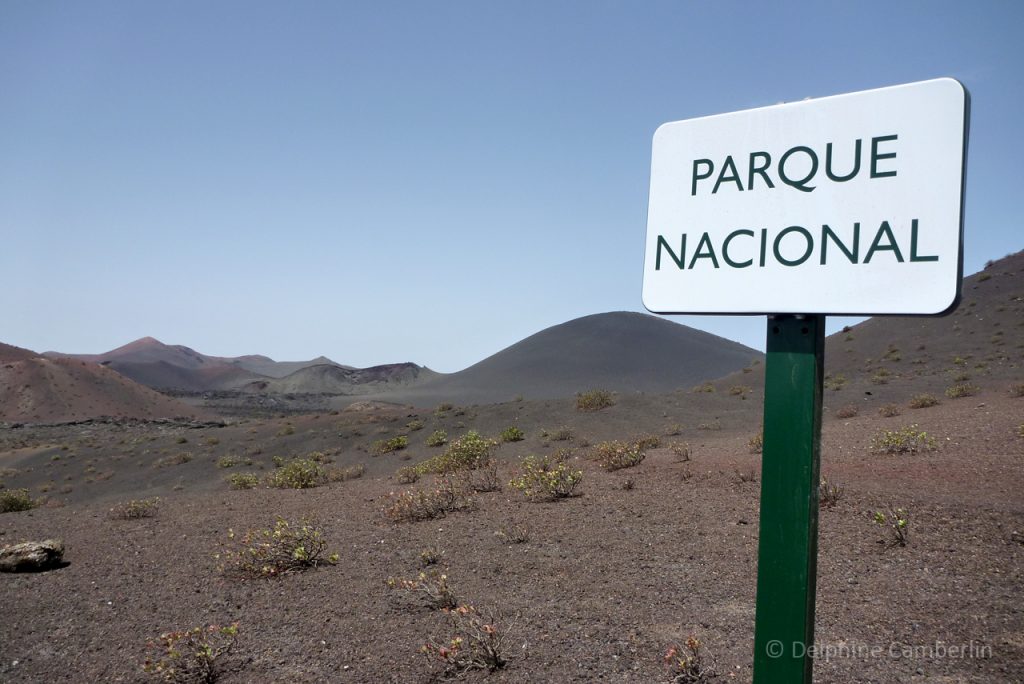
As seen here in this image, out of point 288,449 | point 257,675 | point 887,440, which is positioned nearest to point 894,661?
point 257,675

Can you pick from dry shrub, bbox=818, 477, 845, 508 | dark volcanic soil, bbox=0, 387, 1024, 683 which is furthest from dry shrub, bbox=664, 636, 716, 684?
dry shrub, bbox=818, 477, 845, 508

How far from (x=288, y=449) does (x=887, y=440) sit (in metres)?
26.2

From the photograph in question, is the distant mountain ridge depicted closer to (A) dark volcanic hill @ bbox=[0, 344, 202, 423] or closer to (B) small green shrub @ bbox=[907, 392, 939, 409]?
(A) dark volcanic hill @ bbox=[0, 344, 202, 423]

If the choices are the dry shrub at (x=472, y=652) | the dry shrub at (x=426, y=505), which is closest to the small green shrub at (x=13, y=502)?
the dry shrub at (x=426, y=505)

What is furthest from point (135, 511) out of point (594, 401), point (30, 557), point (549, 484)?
point (594, 401)

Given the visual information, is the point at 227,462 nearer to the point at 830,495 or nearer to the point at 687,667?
the point at 830,495

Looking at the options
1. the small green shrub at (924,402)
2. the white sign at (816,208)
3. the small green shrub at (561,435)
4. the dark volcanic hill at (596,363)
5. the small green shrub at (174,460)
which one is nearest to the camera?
the white sign at (816,208)

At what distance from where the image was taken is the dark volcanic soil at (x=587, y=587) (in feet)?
18.0

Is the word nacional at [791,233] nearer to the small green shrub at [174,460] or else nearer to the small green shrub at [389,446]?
the small green shrub at [389,446]

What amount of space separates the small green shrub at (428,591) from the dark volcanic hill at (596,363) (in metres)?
72.8

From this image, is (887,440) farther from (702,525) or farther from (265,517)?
(265,517)

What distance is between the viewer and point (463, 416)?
106 feet

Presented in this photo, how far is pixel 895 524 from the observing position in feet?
24.8

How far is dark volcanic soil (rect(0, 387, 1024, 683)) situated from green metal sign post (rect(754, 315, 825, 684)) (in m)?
3.09
